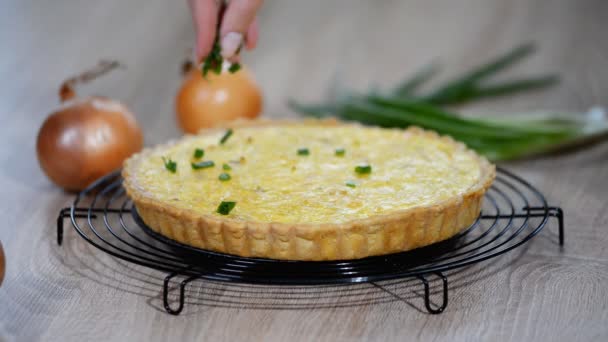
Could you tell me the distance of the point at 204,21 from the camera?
3148 mm

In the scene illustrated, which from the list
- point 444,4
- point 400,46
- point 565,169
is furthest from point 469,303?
point 444,4

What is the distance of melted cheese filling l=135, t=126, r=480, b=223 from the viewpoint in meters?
2.91

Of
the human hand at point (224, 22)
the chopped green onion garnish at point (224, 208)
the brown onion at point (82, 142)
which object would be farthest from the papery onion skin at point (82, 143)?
the chopped green onion garnish at point (224, 208)

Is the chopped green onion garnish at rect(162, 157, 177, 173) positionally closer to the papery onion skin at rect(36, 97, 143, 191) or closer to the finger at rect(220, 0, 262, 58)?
the finger at rect(220, 0, 262, 58)

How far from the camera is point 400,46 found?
604 centimetres

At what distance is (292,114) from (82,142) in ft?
5.48

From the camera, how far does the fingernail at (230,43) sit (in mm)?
3133

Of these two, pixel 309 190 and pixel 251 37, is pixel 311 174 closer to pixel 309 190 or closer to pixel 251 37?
pixel 309 190

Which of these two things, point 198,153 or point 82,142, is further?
point 82,142

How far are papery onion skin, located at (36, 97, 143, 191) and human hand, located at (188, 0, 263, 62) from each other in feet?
2.57

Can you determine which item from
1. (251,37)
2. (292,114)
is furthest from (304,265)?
(292,114)

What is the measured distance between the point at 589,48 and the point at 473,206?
11.2 feet

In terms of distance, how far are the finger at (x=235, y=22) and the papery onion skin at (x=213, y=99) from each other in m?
1.27

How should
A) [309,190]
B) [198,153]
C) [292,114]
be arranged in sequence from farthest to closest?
[292,114], [198,153], [309,190]
